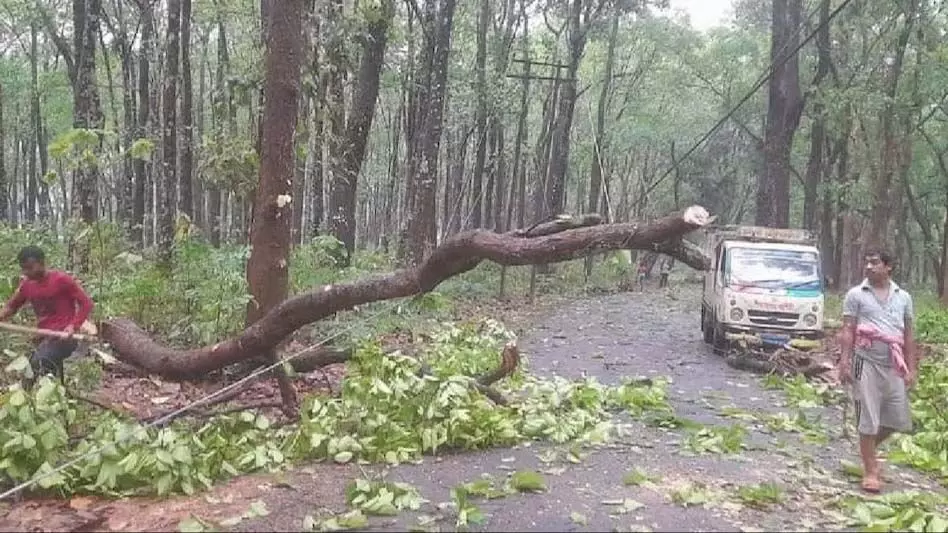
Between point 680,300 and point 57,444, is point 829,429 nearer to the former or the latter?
point 57,444

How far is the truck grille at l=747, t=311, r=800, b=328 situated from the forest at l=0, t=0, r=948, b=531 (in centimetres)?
116

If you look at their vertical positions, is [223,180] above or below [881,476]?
above

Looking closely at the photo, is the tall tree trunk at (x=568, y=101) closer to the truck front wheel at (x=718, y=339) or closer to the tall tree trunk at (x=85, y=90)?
the truck front wheel at (x=718, y=339)

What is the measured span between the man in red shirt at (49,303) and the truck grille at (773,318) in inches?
459

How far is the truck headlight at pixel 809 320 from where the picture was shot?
16.4 m

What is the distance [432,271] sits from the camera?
7.75 meters

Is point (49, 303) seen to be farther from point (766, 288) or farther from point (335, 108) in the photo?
point (766, 288)

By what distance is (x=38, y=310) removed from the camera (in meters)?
9.09

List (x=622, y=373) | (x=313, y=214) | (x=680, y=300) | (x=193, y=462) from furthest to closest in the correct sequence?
(x=680, y=300) → (x=313, y=214) → (x=622, y=373) → (x=193, y=462)

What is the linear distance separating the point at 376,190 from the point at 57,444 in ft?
151

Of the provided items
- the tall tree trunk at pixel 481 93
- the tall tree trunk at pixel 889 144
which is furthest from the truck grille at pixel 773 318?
the tall tree trunk at pixel 481 93

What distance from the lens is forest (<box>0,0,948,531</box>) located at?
701cm

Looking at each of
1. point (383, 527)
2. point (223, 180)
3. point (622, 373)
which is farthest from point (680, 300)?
point (383, 527)

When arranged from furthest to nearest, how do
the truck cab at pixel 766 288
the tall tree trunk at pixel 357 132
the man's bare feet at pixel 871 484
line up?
1. the tall tree trunk at pixel 357 132
2. the truck cab at pixel 766 288
3. the man's bare feet at pixel 871 484
